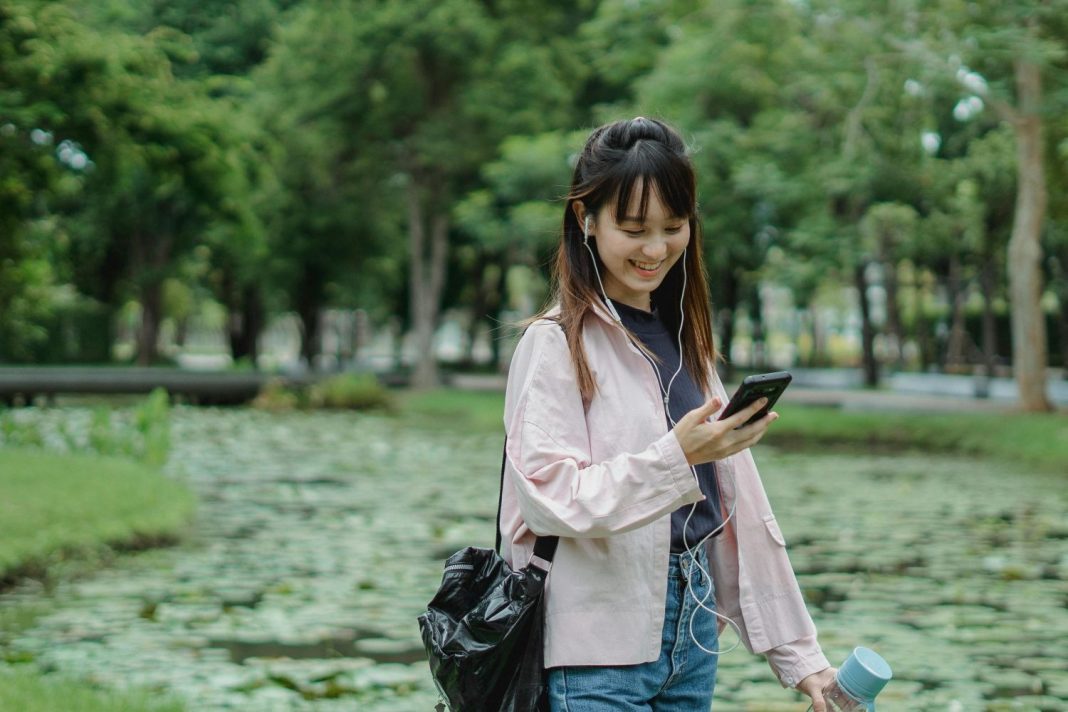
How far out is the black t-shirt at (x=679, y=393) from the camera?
2.40 m

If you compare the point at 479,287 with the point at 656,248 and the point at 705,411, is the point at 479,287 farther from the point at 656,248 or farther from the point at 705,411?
the point at 705,411

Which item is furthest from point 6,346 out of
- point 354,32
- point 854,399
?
point 854,399

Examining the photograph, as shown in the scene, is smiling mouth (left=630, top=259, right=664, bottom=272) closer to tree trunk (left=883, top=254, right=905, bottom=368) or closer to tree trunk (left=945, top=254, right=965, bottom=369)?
tree trunk (left=883, top=254, right=905, bottom=368)

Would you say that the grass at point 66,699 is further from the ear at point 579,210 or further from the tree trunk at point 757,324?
the tree trunk at point 757,324

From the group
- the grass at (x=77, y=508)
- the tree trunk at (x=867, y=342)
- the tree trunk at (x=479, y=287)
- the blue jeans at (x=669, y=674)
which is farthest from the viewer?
the tree trunk at (x=479, y=287)

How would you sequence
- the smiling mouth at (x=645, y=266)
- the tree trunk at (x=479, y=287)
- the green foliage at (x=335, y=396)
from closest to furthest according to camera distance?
1. the smiling mouth at (x=645, y=266)
2. the green foliage at (x=335, y=396)
3. the tree trunk at (x=479, y=287)

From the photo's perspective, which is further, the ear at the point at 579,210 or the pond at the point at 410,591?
the pond at the point at 410,591

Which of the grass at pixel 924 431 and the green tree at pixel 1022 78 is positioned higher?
the green tree at pixel 1022 78

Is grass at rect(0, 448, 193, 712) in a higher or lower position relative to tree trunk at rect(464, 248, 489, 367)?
lower

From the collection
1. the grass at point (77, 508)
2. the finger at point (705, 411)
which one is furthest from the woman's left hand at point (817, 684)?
the grass at point (77, 508)

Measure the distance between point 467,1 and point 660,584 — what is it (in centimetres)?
2563

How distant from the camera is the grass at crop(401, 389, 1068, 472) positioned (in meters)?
16.0

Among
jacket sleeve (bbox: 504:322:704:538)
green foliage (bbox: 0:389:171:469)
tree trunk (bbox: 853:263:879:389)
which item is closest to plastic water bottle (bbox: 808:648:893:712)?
jacket sleeve (bbox: 504:322:704:538)

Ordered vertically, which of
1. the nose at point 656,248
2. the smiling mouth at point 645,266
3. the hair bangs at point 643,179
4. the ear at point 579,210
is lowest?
the smiling mouth at point 645,266
